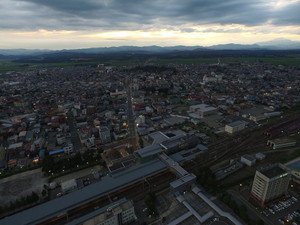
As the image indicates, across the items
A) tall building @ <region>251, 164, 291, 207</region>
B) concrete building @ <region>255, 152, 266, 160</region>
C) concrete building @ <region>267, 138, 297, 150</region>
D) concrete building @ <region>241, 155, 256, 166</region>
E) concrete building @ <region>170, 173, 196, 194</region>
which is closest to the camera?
tall building @ <region>251, 164, 291, 207</region>

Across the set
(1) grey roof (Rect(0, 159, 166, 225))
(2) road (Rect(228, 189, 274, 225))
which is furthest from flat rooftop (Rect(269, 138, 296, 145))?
(1) grey roof (Rect(0, 159, 166, 225))

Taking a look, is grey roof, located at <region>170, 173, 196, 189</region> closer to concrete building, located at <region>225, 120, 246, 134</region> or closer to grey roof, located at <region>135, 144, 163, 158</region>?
grey roof, located at <region>135, 144, 163, 158</region>

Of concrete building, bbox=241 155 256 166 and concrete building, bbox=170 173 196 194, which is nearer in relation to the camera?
concrete building, bbox=170 173 196 194

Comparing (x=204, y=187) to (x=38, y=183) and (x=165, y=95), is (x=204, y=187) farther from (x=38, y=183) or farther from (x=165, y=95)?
(x=165, y=95)

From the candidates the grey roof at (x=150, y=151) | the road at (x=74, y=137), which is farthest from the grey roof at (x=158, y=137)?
the road at (x=74, y=137)

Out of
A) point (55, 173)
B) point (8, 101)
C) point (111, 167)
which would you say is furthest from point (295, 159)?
point (8, 101)

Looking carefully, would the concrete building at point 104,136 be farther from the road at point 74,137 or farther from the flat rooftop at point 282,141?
the flat rooftop at point 282,141

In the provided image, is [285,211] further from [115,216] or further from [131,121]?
[131,121]
